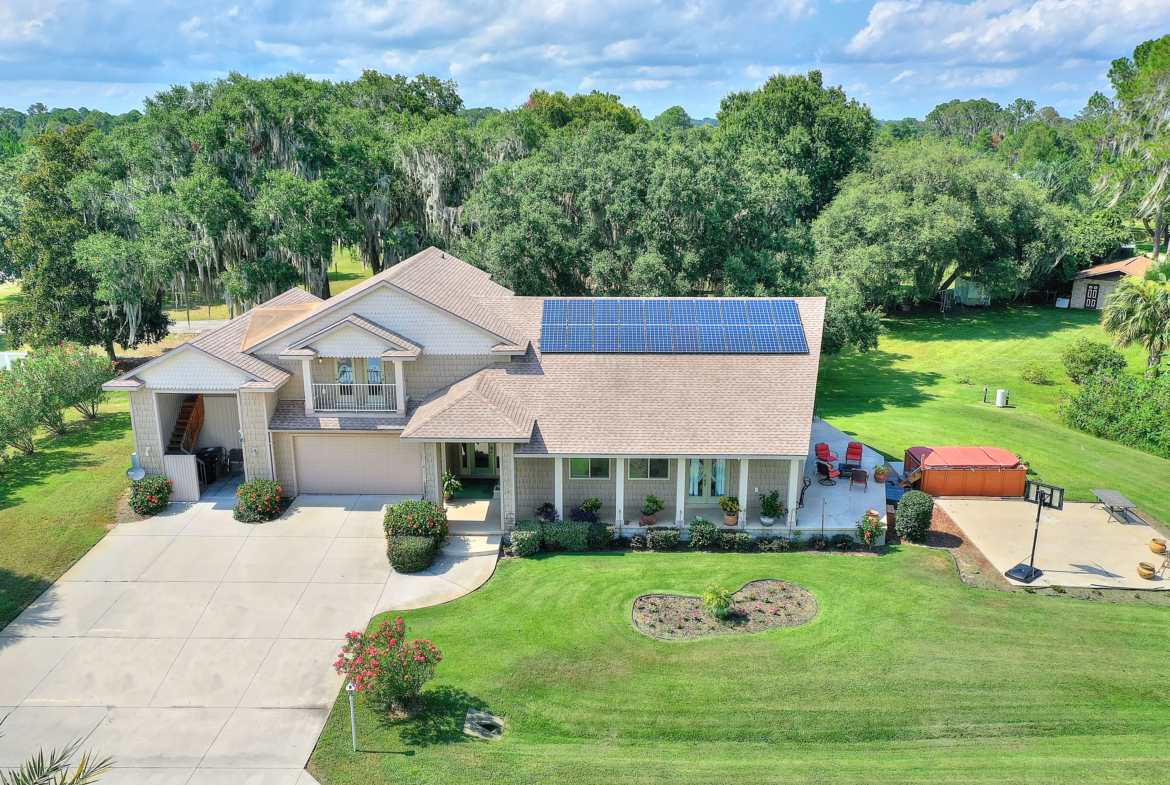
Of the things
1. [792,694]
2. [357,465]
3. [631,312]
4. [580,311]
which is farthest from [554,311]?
[792,694]

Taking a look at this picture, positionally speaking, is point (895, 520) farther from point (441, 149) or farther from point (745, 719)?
point (441, 149)

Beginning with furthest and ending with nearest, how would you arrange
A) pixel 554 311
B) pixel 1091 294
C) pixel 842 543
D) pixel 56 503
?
1. pixel 1091 294
2. pixel 554 311
3. pixel 56 503
4. pixel 842 543

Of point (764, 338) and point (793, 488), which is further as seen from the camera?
point (764, 338)

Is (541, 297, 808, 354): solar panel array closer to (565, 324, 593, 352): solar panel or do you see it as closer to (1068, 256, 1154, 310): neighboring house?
(565, 324, 593, 352): solar panel

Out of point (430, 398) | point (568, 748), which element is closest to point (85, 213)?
point (430, 398)

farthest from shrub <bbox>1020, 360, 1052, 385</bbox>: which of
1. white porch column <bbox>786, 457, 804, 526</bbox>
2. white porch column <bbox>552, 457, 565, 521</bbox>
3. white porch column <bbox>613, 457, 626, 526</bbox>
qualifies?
white porch column <bbox>552, 457, 565, 521</bbox>

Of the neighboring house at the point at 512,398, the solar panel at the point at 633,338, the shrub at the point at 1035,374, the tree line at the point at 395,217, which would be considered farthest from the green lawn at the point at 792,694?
the shrub at the point at 1035,374

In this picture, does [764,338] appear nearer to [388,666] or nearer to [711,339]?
[711,339]
